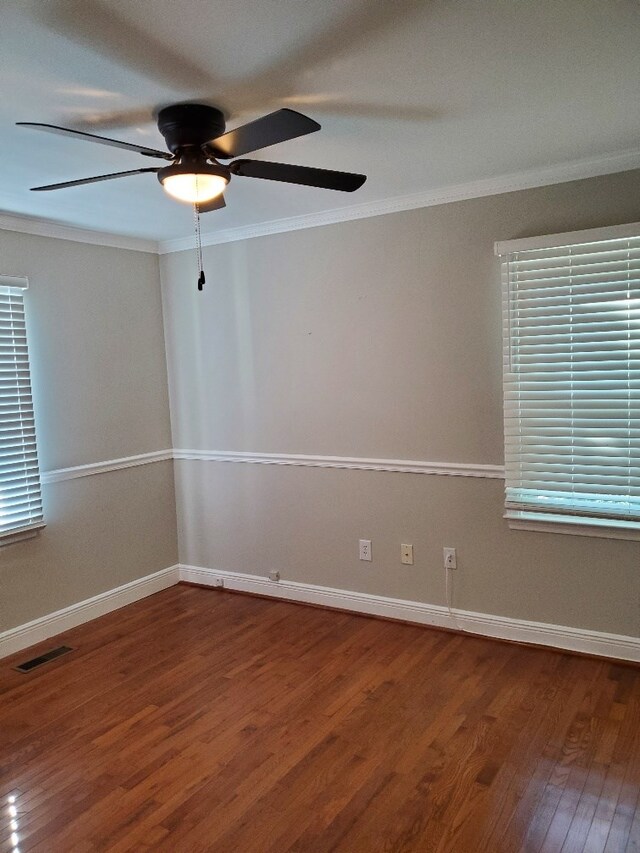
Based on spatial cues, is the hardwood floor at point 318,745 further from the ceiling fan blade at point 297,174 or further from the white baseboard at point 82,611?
the ceiling fan blade at point 297,174

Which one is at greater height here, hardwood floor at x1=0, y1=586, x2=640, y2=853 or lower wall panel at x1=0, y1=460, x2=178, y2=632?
lower wall panel at x1=0, y1=460, x2=178, y2=632

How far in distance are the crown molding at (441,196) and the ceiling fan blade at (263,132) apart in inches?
63.0

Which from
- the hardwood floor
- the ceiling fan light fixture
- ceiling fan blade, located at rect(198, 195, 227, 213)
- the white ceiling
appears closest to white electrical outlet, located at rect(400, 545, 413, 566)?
the hardwood floor

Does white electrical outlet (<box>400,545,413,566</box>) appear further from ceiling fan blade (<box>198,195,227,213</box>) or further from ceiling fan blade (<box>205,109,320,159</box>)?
ceiling fan blade (<box>205,109,320,159</box>)

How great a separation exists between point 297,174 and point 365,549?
2.33m

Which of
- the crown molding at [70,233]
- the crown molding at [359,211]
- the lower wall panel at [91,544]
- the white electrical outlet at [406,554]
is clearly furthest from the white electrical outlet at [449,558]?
the crown molding at [70,233]

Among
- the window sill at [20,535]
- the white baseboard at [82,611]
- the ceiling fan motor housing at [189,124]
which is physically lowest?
the white baseboard at [82,611]

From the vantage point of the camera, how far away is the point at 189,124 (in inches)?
86.0

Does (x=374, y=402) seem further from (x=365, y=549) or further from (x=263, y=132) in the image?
(x=263, y=132)

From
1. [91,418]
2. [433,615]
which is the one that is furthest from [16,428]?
[433,615]

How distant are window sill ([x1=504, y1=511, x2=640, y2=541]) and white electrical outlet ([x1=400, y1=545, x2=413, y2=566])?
1.99 feet

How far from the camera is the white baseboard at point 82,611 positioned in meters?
3.57

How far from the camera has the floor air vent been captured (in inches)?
133

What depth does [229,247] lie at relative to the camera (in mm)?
4180
